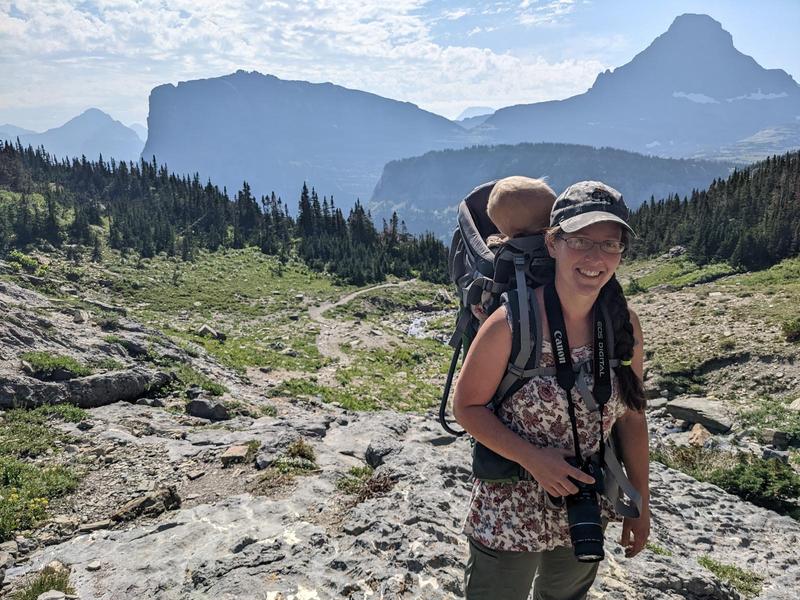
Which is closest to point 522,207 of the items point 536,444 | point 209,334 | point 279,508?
point 536,444

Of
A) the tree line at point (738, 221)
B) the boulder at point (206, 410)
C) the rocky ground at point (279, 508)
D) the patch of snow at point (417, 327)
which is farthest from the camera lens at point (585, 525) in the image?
the tree line at point (738, 221)

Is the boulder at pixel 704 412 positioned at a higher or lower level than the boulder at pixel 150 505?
lower

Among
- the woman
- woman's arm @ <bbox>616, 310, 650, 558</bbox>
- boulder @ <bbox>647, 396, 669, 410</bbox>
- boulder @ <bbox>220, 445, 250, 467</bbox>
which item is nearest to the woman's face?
the woman

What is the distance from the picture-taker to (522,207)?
3.15 metres

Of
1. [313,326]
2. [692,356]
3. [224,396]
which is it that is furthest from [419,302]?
[224,396]

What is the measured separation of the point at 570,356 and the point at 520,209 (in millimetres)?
982

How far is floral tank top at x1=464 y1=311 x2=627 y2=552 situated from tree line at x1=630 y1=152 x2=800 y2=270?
5020cm

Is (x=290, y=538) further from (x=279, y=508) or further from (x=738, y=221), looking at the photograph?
(x=738, y=221)

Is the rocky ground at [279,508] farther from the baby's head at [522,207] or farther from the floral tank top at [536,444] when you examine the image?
the baby's head at [522,207]

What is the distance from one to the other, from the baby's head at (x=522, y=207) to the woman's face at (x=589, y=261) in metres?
0.36

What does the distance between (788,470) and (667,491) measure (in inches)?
118

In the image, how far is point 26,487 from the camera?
23.9ft

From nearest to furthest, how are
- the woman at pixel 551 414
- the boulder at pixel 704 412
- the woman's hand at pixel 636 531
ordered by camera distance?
1. the woman at pixel 551 414
2. the woman's hand at pixel 636 531
3. the boulder at pixel 704 412

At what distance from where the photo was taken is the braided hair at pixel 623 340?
2.98 m
